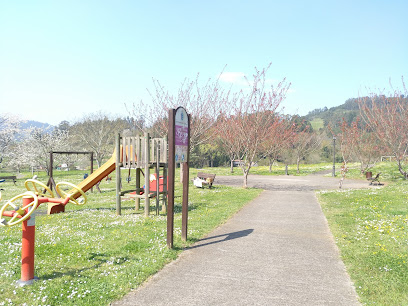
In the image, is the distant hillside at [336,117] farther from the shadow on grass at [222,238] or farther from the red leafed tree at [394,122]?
the shadow on grass at [222,238]

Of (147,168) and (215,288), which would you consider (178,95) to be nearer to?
(147,168)

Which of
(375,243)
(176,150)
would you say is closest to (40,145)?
(176,150)

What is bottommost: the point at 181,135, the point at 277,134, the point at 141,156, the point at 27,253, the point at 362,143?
the point at 27,253

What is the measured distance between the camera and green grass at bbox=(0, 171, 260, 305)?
180 inches

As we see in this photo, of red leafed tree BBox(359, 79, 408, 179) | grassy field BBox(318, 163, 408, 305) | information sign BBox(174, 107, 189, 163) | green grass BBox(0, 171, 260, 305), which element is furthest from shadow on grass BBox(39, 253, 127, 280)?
red leafed tree BBox(359, 79, 408, 179)

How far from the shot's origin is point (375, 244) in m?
7.14

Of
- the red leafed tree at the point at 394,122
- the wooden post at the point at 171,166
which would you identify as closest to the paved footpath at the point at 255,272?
the wooden post at the point at 171,166

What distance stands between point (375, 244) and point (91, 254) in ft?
19.5

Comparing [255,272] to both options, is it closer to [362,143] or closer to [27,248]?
[27,248]

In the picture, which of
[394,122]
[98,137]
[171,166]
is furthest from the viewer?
[98,137]

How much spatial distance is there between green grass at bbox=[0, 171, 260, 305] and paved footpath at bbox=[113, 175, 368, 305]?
0.35 meters

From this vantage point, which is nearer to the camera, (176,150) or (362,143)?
(176,150)

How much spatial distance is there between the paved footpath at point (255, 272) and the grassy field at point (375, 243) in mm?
248

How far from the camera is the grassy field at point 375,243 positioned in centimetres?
487
